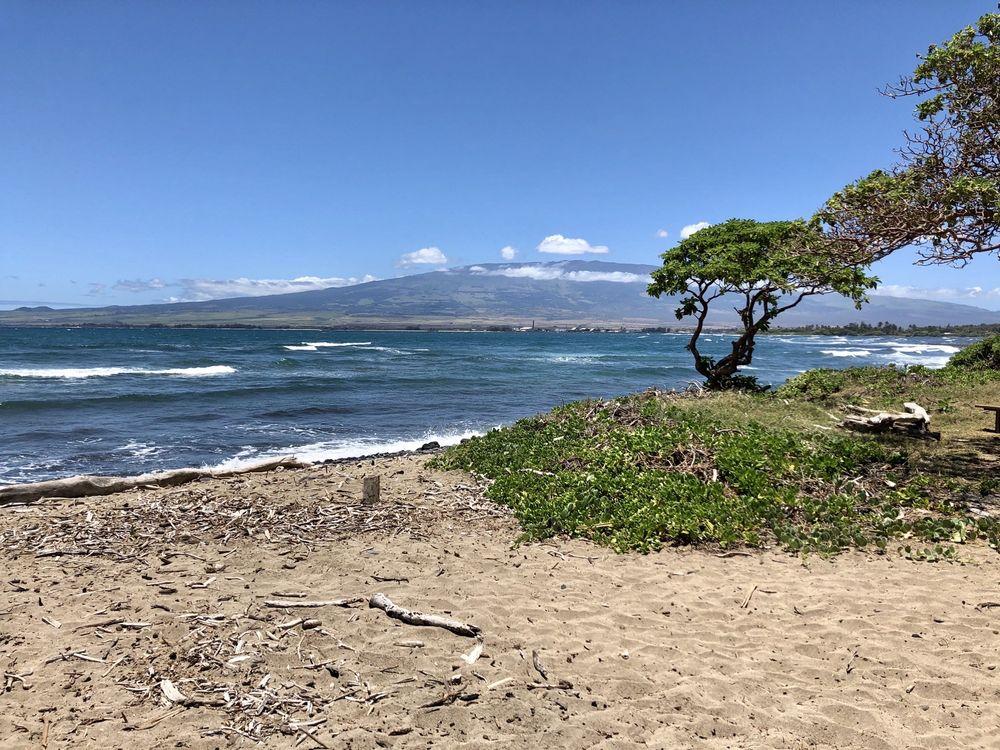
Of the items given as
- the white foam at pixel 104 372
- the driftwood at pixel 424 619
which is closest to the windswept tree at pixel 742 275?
the driftwood at pixel 424 619

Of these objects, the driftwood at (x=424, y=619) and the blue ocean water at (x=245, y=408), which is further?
the blue ocean water at (x=245, y=408)

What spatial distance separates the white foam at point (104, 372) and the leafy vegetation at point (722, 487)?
3387 centimetres

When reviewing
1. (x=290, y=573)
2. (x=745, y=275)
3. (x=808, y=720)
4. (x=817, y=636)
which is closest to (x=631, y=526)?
(x=817, y=636)

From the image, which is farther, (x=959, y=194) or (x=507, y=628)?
(x=959, y=194)

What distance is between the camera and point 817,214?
10.9 metres

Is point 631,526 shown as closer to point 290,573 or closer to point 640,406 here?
point 290,573

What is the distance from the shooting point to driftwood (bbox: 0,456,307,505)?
9750mm

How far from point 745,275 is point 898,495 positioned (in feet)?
30.5

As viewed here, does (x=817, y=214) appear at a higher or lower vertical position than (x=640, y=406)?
higher

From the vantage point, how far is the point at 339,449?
682 inches

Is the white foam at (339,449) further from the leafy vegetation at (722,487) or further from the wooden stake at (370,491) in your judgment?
the wooden stake at (370,491)

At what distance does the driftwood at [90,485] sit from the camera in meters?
9.75

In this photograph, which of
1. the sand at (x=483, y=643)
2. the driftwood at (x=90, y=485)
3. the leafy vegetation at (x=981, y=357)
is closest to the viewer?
the sand at (x=483, y=643)

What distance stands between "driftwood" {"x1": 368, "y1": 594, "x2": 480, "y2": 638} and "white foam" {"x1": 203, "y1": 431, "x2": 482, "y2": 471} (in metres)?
9.93
